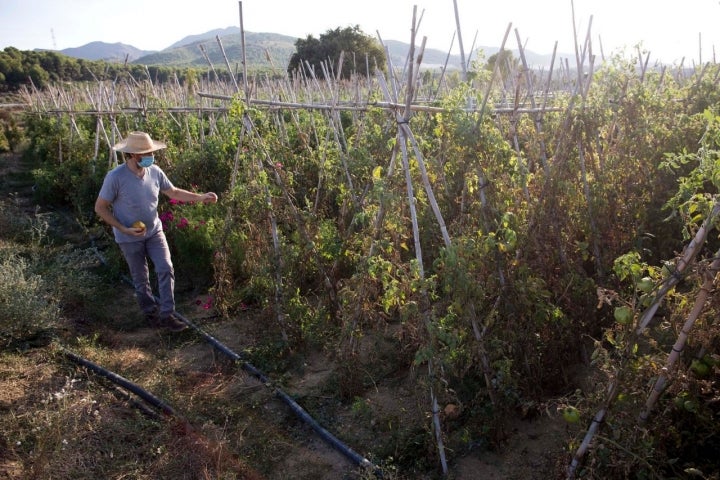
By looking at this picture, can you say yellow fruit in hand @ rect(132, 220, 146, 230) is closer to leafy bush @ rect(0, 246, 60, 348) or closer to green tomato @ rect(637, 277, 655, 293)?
leafy bush @ rect(0, 246, 60, 348)

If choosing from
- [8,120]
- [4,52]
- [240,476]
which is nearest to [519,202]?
[240,476]

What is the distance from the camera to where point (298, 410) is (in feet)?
11.2

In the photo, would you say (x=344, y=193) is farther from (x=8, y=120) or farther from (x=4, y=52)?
(x=4, y=52)

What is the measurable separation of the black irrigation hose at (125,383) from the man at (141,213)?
88 centimetres

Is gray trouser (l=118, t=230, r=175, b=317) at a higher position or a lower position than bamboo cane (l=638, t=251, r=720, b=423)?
lower

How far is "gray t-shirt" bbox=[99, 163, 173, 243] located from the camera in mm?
4289

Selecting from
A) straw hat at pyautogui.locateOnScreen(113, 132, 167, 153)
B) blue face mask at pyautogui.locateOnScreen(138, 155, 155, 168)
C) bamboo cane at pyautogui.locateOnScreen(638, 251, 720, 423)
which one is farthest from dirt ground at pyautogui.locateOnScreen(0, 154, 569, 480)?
straw hat at pyautogui.locateOnScreen(113, 132, 167, 153)

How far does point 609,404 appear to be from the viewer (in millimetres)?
2143

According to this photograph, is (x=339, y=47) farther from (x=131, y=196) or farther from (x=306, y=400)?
(x=306, y=400)

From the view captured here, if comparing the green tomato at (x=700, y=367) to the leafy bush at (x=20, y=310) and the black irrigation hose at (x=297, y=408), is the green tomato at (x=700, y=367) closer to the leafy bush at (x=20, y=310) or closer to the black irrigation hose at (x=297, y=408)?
the black irrigation hose at (x=297, y=408)

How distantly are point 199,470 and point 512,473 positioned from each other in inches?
69.7

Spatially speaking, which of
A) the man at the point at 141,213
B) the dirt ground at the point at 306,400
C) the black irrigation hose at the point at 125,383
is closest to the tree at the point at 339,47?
the man at the point at 141,213

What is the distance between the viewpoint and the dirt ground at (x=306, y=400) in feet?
9.37

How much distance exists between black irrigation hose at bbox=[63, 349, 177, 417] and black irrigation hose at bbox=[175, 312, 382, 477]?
73 cm
